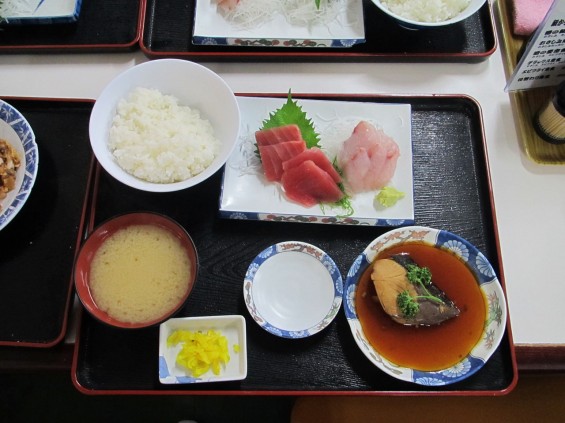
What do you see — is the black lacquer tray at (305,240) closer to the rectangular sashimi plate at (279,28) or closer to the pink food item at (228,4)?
the rectangular sashimi plate at (279,28)

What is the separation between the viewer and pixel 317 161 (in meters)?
1.76

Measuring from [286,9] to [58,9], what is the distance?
890 millimetres

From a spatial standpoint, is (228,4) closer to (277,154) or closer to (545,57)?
(277,154)

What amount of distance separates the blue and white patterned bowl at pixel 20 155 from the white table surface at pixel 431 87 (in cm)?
29

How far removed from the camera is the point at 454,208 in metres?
1.80

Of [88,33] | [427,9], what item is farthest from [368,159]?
[88,33]

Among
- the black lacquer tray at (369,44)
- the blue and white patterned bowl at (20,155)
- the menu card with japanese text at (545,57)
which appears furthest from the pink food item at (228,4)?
the menu card with japanese text at (545,57)

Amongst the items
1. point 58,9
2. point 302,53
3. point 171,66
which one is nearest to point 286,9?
point 302,53

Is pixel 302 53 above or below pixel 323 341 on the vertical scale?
above

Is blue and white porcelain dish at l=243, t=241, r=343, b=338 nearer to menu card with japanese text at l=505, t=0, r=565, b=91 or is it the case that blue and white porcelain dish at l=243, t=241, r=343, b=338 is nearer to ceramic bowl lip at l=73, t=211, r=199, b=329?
ceramic bowl lip at l=73, t=211, r=199, b=329

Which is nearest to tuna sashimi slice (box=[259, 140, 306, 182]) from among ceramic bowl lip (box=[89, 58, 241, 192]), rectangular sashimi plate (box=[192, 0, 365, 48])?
ceramic bowl lip (box=[89, 58, 241, 192])

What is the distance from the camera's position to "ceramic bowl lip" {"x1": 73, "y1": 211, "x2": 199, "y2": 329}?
1484mm

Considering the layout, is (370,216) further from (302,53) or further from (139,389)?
(139,389)

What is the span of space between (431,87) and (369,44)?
0.30 m
